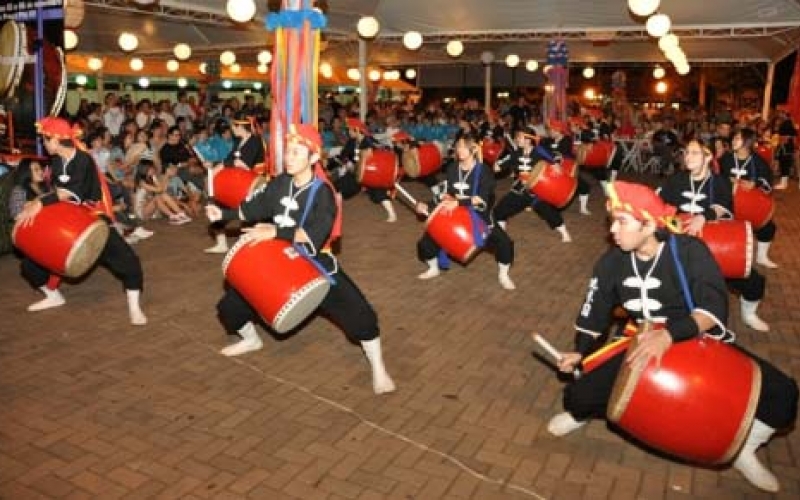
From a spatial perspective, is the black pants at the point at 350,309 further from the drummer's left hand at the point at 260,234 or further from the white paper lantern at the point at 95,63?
the white paper lantern at the point at 95,63

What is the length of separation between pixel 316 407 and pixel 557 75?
1127cm

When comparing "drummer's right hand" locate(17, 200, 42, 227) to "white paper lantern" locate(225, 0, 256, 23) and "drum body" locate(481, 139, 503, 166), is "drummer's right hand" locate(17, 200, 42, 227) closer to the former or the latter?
"white paper lantern" locate(225, 0, 256, 23)

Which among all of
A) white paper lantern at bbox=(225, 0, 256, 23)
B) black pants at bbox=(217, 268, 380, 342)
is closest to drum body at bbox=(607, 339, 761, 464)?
black pants at bbox=(217, 268, 380, 342)

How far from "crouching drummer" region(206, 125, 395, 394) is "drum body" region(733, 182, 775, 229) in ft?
12.9

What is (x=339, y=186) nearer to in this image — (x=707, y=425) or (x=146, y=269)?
(x=146, y=269)

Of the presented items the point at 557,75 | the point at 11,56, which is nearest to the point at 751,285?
the point at 11,56

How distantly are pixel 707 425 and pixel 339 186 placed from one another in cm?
885

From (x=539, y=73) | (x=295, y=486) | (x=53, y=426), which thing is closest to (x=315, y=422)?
(x=295, y=486)

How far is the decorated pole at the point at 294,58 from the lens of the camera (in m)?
Result: 4.83

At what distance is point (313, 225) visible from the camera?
13.0ft

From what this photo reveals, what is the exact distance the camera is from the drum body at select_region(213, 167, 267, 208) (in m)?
6.75

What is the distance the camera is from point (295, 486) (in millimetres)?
3125

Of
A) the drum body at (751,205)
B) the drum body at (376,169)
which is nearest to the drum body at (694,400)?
the drum body at (751,205)

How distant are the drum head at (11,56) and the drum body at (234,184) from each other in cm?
253
